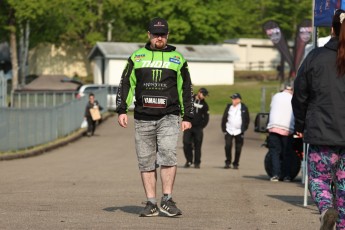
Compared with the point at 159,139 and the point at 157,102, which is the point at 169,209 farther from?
the point at 157,102

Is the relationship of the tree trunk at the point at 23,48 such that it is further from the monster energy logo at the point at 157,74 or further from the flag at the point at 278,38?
the monster energy logo at the point at 157,74

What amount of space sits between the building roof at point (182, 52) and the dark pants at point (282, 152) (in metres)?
57.0

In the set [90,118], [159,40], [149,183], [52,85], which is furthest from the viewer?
[52,85]

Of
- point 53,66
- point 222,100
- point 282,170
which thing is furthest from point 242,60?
point 282,170

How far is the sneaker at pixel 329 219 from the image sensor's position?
791 cm

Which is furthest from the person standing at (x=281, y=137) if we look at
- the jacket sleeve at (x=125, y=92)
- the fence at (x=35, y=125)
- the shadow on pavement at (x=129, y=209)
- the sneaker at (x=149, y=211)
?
the fence at (x=35, y=125)

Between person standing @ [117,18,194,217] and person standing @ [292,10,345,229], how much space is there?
2233mm

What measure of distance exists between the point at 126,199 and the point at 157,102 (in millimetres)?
2844

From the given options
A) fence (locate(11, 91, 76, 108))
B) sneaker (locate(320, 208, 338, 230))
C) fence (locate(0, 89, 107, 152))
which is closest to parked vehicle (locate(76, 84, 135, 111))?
fence (locate(11, 91, 76, 108))

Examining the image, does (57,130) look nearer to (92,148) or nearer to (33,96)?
(92,148)

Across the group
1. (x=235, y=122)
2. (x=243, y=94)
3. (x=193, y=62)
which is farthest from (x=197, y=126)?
(x=193, y=62)

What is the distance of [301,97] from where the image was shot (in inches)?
331

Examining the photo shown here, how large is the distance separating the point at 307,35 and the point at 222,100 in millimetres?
32769

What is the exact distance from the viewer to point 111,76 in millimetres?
75062
